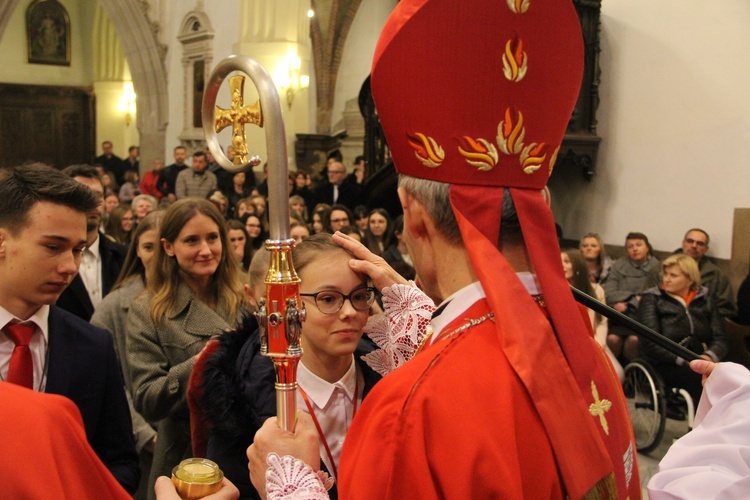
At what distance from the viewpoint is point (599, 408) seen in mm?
1340

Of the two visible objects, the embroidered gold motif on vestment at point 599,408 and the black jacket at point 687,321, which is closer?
the embroidered gold motif on vestment at point 599,408

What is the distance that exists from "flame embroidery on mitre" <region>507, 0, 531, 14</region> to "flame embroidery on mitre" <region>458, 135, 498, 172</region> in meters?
0.22

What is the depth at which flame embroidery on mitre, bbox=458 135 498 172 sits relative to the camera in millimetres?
1326

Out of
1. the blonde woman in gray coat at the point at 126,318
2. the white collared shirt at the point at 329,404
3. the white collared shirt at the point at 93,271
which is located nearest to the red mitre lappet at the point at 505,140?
the white collared shirt at the point at 329,404

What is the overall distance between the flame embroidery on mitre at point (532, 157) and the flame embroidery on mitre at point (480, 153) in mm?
56

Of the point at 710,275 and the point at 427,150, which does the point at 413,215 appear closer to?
the point at 427,150

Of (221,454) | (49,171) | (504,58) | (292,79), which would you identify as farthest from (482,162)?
(292,79)

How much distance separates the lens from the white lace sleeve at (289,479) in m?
1.33

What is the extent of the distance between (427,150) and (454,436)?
480 mm

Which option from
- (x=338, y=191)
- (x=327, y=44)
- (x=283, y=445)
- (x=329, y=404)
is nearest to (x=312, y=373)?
(x=329, y=404)

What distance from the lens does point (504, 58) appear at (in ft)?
4.36

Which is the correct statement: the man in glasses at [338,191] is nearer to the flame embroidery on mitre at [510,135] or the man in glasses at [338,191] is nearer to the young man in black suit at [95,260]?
the young man in black suit at [95,260]

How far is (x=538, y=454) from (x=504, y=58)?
2.09 ft

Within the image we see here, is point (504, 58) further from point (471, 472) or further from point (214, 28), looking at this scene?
point (214, 28)
